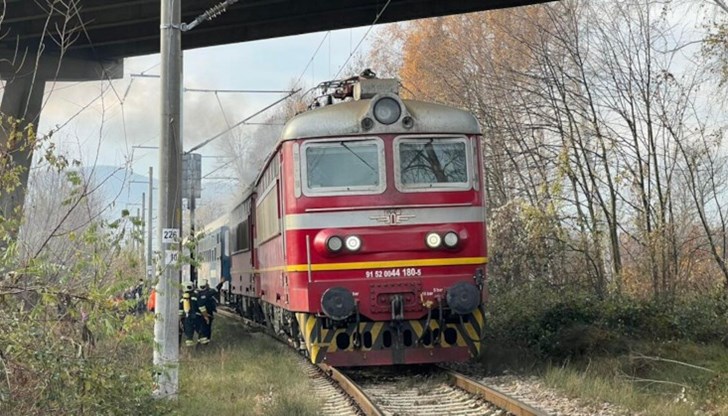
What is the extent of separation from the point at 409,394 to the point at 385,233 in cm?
192

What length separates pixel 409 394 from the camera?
32.4 ft

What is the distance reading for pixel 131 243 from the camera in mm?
7301

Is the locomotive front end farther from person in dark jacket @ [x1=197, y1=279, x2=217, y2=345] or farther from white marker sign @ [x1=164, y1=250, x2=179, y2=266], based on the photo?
person in dark jacket @ [x1=197, y1=279, x2=217, y2=345]

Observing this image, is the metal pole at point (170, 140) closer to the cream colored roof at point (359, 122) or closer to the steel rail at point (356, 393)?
the cream colored roof at point (359, 122)

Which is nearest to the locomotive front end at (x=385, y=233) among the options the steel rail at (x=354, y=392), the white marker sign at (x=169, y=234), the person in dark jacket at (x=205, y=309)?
the steel rail at (x=354, y=392)

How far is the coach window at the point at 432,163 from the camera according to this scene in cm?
1048

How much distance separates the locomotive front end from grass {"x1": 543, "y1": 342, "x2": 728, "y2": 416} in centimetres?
147

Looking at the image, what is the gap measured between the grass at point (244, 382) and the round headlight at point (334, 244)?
1657mm

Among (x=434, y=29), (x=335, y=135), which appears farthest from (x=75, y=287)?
(x=434, y=29)

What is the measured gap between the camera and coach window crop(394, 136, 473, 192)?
10.5 meters

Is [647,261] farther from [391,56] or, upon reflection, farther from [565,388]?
[391,56]

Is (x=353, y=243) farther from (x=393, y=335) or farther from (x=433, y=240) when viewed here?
(x=393, y=335)

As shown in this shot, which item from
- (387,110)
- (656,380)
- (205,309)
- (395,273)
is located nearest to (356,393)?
(395,273)

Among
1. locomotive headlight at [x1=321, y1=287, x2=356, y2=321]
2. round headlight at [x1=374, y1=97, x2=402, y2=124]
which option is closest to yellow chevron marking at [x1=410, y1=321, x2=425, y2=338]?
locomotive headlight at [x1=321, y1=287, x2=356, y2=321]
